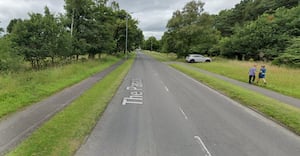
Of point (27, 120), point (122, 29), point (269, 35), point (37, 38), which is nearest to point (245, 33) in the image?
point (269, 35)

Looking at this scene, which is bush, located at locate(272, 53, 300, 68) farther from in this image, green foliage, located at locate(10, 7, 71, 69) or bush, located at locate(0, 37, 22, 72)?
bush, located at locate(0, 37, 22, 72)

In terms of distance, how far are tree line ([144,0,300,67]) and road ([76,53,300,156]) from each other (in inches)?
988

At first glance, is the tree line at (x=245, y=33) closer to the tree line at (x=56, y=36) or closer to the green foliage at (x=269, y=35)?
the green foliage at (x=269, y=35)

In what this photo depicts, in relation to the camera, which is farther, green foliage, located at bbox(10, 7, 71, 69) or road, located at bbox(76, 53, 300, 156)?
green foliage, located at bbox(10, 7, 71, 69)

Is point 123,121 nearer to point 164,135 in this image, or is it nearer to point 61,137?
point 164,135

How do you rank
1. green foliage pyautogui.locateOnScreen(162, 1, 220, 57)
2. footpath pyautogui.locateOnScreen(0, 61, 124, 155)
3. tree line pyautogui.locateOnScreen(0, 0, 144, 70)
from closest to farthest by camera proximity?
footpath pyautogui.locateOnScreen(0, 61, 124, 155) → tree line pyautogui.locateOnScreen(0, 0, 144, 70) → green foliage pyautogui.locateOnScreen(162, 1, 220, 57)

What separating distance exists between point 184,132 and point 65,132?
330 cm

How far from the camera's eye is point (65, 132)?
6.77 meters

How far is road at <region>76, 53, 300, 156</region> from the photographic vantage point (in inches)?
235

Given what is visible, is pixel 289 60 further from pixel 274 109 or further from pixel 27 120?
pixel 27 120

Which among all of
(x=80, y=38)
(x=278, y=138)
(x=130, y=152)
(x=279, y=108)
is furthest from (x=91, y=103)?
(x=80, y=38)

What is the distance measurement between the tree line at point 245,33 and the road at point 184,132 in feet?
82.3

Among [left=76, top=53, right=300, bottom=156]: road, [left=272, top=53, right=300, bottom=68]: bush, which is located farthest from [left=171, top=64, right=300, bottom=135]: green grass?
[left=272, top=53, right=300, bottom=68]: bush

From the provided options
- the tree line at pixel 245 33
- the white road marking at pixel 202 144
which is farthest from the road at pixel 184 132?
the tree line at pixel 245 33
